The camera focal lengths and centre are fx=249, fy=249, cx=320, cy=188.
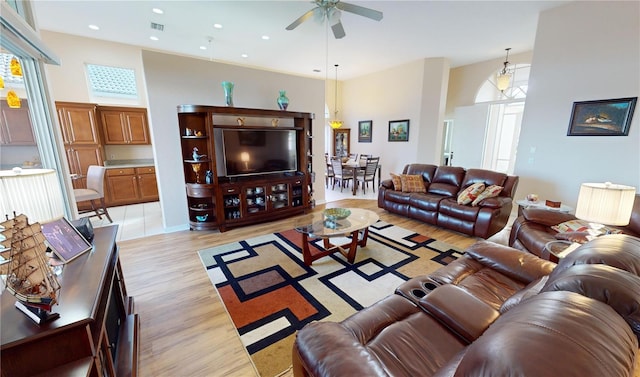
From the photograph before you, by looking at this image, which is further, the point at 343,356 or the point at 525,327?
the point at 343,356

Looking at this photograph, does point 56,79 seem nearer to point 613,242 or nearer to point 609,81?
point 613,242

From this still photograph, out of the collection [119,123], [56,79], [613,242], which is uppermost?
[56,79]

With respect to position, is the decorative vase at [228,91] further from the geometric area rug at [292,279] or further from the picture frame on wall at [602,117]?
the picture frame on wall at [602,117]

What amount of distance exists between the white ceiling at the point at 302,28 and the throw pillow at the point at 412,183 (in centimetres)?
259

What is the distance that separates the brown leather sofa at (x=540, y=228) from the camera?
2229 mm

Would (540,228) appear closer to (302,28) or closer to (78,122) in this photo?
(302,28)

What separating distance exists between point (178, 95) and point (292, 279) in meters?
3.16

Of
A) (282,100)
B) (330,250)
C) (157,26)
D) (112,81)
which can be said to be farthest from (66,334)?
(112,81)

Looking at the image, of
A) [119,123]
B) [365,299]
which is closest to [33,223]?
[365,299]

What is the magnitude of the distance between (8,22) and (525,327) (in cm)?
258

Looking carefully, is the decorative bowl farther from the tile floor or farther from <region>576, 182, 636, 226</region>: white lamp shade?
the tile floor

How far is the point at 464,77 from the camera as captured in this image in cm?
667

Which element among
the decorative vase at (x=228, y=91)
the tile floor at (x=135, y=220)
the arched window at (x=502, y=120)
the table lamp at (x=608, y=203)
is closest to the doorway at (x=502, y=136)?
the arched window at (x=502, y=120)

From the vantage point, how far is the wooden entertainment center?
369 cm
